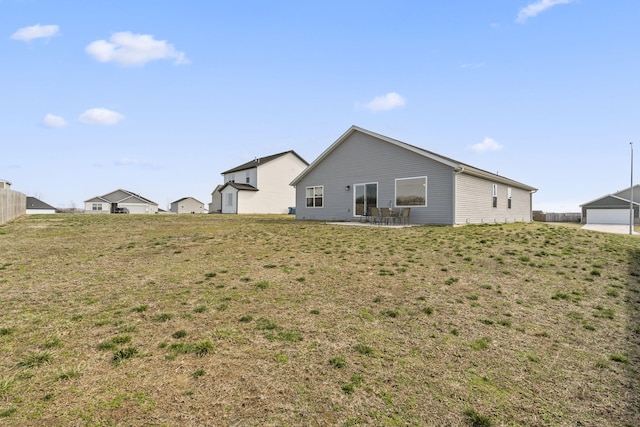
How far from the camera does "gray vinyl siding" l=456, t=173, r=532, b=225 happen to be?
14914 millimetres

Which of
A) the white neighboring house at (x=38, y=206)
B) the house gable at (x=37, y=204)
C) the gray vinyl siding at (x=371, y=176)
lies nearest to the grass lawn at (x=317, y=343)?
the gray vinyl siding at (x=371, y=176)

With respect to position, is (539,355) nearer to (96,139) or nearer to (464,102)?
(464,102)

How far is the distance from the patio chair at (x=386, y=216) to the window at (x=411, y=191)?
942 mm

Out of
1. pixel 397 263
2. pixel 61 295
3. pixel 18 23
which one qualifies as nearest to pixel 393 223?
pixel 397 263

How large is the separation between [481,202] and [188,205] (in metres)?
55.1

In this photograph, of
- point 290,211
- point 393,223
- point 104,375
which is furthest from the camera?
point 290,211

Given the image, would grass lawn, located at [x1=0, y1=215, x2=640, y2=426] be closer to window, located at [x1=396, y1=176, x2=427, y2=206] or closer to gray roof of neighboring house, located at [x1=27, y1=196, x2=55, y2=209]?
window, located at [x1=396, y1=176, x2=427, y2=206]

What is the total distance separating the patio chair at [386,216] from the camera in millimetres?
15680

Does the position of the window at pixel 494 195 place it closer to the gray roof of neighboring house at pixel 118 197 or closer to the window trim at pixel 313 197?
the window trim at pixel 313 197

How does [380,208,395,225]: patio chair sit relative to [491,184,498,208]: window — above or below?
below

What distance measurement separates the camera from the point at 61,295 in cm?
495

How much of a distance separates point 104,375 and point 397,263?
582cm

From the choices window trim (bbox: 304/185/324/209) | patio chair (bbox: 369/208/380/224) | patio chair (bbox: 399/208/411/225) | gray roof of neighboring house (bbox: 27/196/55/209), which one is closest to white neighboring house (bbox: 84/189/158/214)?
gray roof of neighboring house (bbox: 27/196/55/209)

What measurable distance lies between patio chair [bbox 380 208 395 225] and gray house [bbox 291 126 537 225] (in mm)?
765
